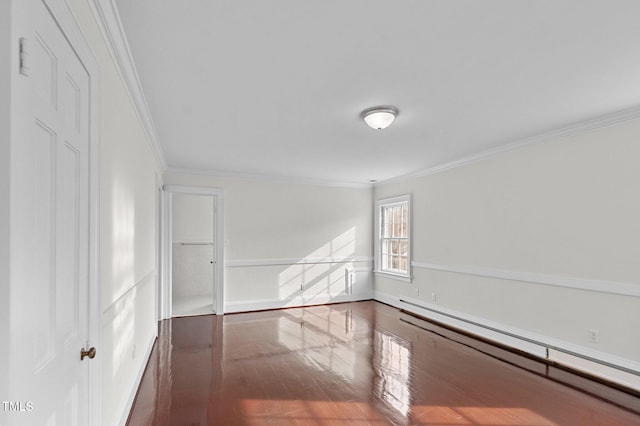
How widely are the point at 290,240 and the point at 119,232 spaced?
4250mm

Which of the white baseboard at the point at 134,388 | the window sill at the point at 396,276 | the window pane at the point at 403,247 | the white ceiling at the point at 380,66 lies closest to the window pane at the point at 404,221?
the window pane at the point at 403,247

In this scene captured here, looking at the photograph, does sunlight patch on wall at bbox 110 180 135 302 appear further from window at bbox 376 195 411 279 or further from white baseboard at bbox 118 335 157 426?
window at bbox 376 195 411 279

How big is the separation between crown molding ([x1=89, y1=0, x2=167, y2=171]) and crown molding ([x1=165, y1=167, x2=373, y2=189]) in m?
2.46

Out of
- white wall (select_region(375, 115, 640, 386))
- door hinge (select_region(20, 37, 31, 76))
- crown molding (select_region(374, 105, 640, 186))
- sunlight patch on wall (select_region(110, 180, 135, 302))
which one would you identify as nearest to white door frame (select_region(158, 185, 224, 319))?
sunlight patch on wall (select_region(110, 180, 135, 302))

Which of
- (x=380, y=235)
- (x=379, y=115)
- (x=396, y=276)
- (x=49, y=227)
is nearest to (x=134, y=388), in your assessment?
(x=49, y=227)

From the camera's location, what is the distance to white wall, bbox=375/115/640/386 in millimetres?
3170

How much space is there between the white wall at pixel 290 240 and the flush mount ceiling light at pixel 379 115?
3513 mm

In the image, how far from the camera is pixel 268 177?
624 cm

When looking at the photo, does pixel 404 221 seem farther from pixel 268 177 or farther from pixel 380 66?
pixel 380 66

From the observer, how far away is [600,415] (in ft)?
8.71

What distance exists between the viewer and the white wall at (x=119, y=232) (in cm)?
184

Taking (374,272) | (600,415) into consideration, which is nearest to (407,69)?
(600,415)

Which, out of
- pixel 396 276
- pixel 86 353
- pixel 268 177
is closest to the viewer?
pixel 86 353

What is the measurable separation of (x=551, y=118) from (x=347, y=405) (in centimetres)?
320
